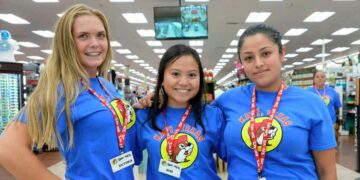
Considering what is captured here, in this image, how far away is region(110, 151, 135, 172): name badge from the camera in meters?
1.41

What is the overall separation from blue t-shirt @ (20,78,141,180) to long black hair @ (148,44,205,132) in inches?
10.4

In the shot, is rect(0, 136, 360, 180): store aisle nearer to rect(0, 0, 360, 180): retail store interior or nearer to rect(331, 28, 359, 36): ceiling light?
rect(0, 0, 360, 180): retail store interior

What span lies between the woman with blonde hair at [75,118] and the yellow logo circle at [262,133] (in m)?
0.57

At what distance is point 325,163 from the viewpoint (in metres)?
1.39

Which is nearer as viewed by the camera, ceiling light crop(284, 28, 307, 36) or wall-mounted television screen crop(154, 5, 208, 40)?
wall-mounted television screen crop(154, 5, 208, 40)

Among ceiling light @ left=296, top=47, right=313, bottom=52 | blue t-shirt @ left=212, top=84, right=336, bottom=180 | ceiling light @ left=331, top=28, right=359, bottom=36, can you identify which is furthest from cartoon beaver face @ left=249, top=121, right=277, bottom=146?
ceiling light @ left=296, top=47, right=313, bottom=52

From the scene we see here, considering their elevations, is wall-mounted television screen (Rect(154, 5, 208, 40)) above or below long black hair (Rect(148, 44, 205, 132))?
above

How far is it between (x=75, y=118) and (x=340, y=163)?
543 centimetres

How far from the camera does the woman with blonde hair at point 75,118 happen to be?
1.26 metres

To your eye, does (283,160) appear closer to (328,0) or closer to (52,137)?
(52,137)

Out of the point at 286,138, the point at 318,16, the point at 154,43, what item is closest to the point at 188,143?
the point at 286,138

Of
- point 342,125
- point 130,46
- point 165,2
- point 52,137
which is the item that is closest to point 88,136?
point 52,137

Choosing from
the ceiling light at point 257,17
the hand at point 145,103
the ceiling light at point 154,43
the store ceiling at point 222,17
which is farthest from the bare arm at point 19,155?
the ceiling light at point 154,43

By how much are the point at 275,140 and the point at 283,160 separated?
9 cm
